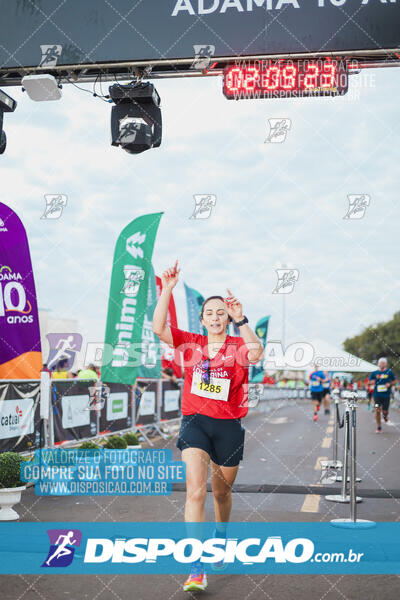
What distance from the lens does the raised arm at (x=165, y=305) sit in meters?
4.76

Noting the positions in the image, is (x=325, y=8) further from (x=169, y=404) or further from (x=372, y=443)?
(x=169, y=404)

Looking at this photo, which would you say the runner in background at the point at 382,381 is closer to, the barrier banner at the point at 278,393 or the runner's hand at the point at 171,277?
the runner's hand at the point at 171,277

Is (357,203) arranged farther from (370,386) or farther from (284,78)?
(370,386)

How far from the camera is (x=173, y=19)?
717 cm

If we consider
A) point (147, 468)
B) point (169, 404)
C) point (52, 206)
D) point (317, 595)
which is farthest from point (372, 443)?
point (317, 595)

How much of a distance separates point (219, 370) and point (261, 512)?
9.36 ft

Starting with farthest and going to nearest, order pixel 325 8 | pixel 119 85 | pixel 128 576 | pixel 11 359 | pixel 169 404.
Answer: pixel 169 404, pixel 11 359, pixel 119 85, pixel 325 8, pixel 128 576

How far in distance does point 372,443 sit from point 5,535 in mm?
10867

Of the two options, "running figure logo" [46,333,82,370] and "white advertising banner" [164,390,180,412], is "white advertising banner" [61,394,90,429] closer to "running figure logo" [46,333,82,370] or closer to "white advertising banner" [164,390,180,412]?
"running figure logo" [46,333,82,370]

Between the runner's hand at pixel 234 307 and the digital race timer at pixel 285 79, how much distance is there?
337cm

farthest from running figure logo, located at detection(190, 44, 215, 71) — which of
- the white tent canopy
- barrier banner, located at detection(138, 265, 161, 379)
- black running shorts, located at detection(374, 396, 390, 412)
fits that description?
black running shorts, located at detection(374, 396, 390, 412)

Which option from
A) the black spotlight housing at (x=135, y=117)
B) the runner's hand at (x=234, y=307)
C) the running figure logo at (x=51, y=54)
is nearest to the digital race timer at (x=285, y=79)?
the black spotlight housing at (x=135, y=117)

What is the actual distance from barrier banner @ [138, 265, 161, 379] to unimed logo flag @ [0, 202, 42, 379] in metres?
5.09

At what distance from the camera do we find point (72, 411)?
10.6 meters
